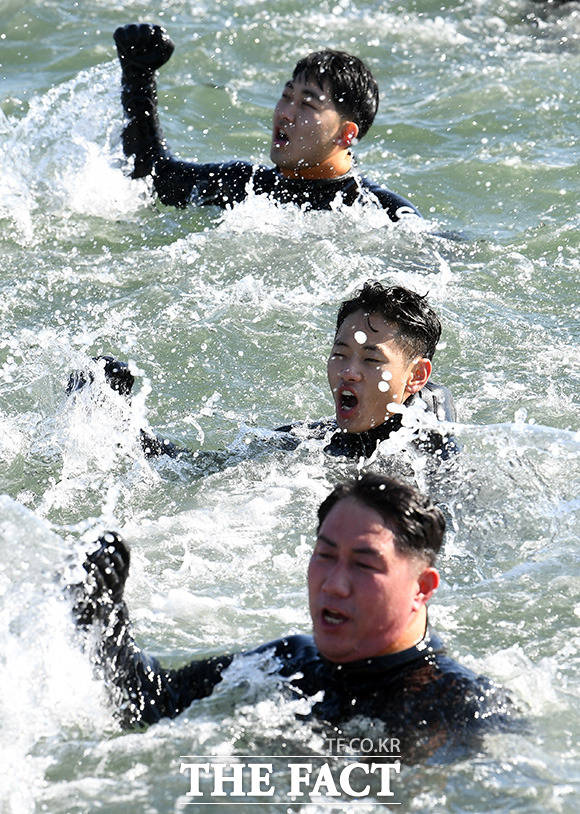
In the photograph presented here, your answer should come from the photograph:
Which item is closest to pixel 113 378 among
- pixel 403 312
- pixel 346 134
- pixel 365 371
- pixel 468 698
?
pixel 365 371

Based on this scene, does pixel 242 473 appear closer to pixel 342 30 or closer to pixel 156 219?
pixel 156 219

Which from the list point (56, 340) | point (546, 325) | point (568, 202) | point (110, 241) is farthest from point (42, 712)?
point (568, 202)

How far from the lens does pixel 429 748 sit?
140 inches

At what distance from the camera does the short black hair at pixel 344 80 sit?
7836mm

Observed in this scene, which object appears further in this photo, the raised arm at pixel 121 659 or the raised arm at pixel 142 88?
the raised arm at pixel 142 88

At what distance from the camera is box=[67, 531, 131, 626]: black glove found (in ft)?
12.0

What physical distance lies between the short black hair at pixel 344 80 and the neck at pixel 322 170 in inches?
10.8

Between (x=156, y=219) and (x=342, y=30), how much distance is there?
4.12 m

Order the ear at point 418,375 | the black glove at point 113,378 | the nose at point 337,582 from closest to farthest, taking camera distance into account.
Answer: the nose at point 337,582 → the ear at point 418,375 → the black glove at point 113,378

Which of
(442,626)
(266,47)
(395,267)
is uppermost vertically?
(266,47)

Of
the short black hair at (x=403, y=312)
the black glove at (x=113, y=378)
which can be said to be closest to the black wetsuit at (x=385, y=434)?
the short black hair at (x=403, y=312)

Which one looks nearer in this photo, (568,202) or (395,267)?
(395,267)

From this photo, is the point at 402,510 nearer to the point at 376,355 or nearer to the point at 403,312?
the point at 376,355

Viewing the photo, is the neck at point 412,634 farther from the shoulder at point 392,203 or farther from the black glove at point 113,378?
the shoulder at point 392,203
